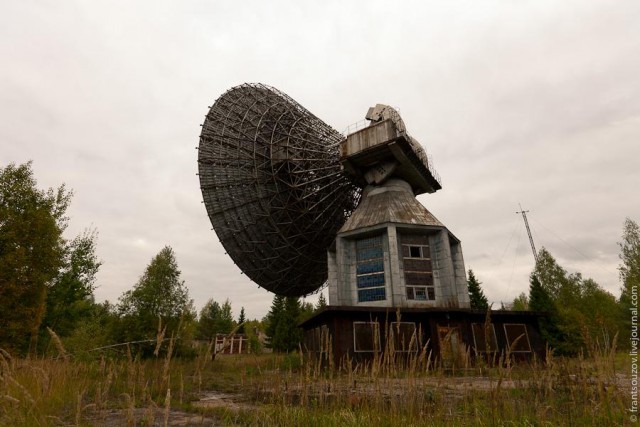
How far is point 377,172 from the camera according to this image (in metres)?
34.9

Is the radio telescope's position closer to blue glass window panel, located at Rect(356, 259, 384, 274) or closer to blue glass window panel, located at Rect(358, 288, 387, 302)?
blue glass window panel, located at Rect(356, 259, 384, 274)

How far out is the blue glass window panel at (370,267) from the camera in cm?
3012

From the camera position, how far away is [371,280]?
99.0 feet

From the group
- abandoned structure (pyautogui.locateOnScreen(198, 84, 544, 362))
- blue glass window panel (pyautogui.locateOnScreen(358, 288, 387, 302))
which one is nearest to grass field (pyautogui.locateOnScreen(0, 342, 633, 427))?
abandoned structure (pyautogui.locateOnScreen(198, 84, 544, 362))

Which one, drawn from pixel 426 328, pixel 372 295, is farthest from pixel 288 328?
pixel 426 328

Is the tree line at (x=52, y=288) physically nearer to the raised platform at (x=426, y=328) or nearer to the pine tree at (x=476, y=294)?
the raised platform at (x=426, y=328)

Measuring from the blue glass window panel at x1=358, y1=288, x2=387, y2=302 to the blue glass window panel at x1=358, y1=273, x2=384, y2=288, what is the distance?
42 cm

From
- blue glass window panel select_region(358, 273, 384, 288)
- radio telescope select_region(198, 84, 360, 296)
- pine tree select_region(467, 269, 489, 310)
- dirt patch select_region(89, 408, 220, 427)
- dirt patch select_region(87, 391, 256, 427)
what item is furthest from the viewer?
pine tree select_region(467, 269, 489, 310)

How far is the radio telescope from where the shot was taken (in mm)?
35750

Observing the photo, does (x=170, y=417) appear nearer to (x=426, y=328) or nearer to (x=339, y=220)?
(x=426, y=328)

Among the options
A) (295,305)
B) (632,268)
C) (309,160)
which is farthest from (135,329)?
(632,268)

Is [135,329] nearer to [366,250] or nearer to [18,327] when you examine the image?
[18,327]

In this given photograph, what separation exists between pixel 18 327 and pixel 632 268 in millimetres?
58010

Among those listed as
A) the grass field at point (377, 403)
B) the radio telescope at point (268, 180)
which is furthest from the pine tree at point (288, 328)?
the grass field at point (377, 403)
